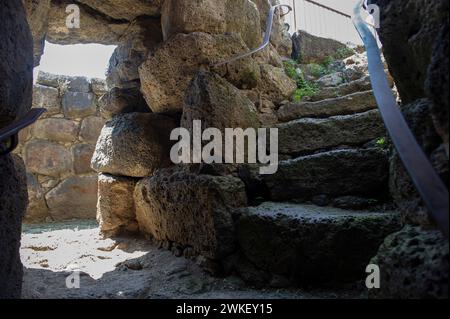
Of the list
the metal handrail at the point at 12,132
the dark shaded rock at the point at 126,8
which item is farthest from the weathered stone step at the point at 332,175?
the dark shaded rock at the point at 126,8

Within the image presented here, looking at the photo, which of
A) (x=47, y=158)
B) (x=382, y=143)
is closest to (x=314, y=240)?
(x=382, y=143)

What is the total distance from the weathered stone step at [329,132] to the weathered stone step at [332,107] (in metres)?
0.27

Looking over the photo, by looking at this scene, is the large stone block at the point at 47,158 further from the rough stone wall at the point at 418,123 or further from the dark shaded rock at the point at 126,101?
the rough stone wall at the point at 418,123

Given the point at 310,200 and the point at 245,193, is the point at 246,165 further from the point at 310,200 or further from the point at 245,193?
the point at 310,200

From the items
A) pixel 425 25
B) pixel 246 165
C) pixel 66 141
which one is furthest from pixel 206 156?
pixel 66 141

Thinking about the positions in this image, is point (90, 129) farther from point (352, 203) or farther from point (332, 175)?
point (352, 203)

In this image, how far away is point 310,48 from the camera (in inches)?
148

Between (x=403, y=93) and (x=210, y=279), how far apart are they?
1.27m

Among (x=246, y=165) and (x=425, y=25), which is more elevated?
(x=425, y=25)

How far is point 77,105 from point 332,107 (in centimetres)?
364

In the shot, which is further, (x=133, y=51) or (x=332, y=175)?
(x=133, y=51)

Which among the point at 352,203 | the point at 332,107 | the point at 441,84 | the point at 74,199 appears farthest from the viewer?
the point at 74,199

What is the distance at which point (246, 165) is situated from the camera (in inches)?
76.8

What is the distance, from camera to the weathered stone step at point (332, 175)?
1659 millimetres
